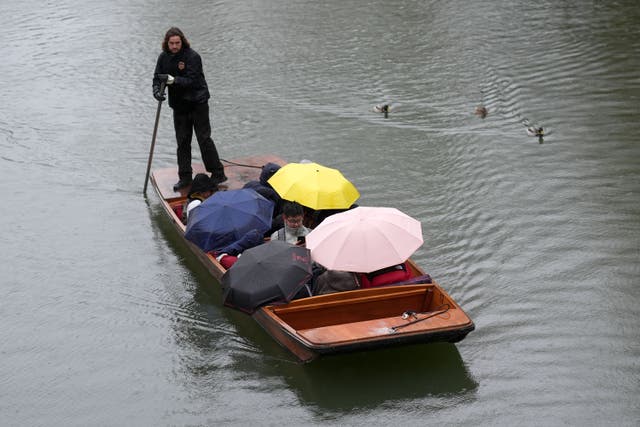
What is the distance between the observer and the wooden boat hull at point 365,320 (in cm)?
655

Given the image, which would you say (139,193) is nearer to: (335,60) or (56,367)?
(56,367)

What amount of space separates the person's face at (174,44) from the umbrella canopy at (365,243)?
282cm

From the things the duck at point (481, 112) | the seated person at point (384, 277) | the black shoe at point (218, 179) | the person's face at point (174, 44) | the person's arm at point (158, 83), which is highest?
the person's face at point (174, 44)

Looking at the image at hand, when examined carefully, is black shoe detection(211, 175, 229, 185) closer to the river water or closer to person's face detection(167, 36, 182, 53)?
the river water

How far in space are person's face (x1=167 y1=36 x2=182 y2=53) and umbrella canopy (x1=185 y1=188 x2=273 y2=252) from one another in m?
1.69

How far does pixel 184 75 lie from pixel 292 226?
7.44ft

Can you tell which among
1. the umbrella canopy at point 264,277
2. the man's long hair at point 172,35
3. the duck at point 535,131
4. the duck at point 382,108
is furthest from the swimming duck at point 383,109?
the umbrella canopy at point 264,277

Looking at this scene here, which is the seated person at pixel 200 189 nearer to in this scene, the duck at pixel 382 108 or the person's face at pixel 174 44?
the person's face at pixel 174 44

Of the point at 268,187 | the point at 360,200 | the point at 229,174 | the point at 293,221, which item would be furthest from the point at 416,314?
the point at 229,174

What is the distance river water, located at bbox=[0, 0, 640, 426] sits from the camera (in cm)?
681

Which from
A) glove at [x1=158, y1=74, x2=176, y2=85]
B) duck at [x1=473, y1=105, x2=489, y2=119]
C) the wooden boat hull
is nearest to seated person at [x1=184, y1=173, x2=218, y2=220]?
glove at [x1=158, y1=74, x2=176, y2=85]

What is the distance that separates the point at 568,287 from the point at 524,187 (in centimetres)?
239

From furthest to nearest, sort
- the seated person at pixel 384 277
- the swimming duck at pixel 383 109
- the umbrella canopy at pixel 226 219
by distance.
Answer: the swimming duck at pixel 383 109 → the umbrella canopy at pixel 226 219 → the seated person at pixel 384 277

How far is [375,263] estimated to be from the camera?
→ 23.2ft
